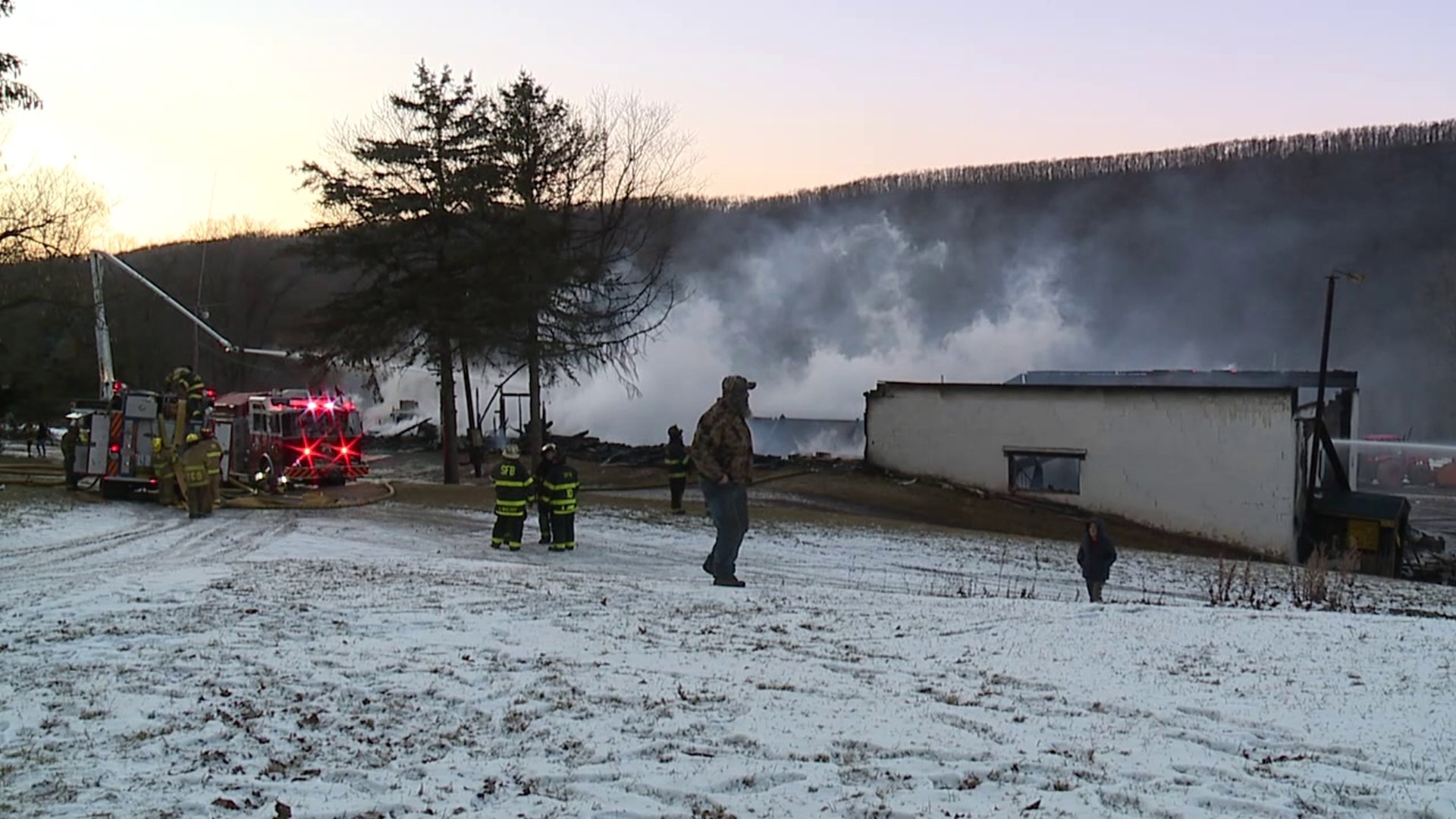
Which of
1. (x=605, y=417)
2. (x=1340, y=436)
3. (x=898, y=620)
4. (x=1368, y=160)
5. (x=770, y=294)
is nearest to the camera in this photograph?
(x=898, y=620)

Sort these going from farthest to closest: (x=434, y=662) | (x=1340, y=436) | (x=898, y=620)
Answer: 1. (x=1340, y=436)
2. (x=898, y=620)
3. (x=434, y=662)

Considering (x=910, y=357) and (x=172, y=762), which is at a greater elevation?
(x=910, y=357)

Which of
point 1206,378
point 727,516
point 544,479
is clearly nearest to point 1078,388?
point 1206,378

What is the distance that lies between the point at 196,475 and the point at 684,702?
51.8 feet

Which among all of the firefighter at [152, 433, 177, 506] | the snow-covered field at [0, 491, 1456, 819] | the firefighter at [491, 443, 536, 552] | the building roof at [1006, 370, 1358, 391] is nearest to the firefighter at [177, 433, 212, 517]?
the firefighter at [152, 433, 177, 506]

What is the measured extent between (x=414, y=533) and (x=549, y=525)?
2.80 metres

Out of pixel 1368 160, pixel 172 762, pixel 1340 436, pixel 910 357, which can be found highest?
pixel 1368 160

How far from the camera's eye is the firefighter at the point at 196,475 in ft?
66.3

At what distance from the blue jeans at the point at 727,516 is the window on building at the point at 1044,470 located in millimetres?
21706

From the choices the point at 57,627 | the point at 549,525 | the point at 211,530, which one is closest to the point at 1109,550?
the point at 549,525

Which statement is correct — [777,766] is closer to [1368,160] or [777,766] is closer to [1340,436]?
[1340,436]

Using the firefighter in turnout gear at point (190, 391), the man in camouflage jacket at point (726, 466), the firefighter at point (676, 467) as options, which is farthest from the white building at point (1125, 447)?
the man in camouflage jacket at point (726, 466)

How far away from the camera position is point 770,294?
2965 inches

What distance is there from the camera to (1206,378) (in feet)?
142
